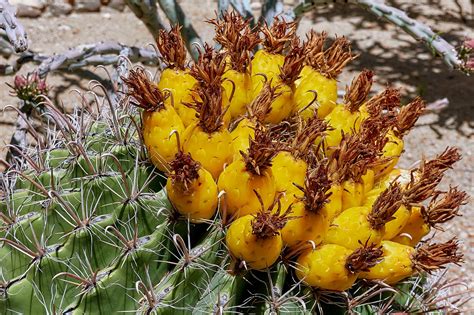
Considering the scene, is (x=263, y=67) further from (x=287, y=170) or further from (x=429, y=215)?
(x=429, y=215)

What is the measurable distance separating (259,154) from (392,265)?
35 centimetres

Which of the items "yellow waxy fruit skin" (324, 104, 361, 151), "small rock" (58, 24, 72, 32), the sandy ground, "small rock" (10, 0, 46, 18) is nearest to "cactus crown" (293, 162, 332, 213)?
"yellow waxy fruit skin" (324, 104, 361, 151)

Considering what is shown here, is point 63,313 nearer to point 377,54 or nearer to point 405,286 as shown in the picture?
point 405,286

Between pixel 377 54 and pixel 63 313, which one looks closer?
pixel 63 313

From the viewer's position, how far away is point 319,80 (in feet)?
4.78

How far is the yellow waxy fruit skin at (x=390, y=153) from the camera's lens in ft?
4.57

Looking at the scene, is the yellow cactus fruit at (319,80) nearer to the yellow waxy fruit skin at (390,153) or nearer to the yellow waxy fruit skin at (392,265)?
A: the yellow waxy fruit skin at (390,153)

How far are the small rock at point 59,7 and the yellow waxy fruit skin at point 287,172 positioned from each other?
3788 millimetres

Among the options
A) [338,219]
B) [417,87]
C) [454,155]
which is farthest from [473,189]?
[338,219]

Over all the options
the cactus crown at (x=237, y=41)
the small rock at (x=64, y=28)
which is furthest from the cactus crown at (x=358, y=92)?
the small rock at (x=64, y=28)

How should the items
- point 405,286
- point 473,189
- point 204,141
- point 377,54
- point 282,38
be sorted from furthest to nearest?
point 377,54 < point 473,189 < point 282,38 < point 405,286 < point 204,141

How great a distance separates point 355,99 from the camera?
1422 millimetres

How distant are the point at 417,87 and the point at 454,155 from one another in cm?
290

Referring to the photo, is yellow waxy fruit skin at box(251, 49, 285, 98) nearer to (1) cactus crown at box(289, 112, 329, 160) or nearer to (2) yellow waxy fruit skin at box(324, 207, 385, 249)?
(1) cactus crown at box(289, 112, 329, 160)
